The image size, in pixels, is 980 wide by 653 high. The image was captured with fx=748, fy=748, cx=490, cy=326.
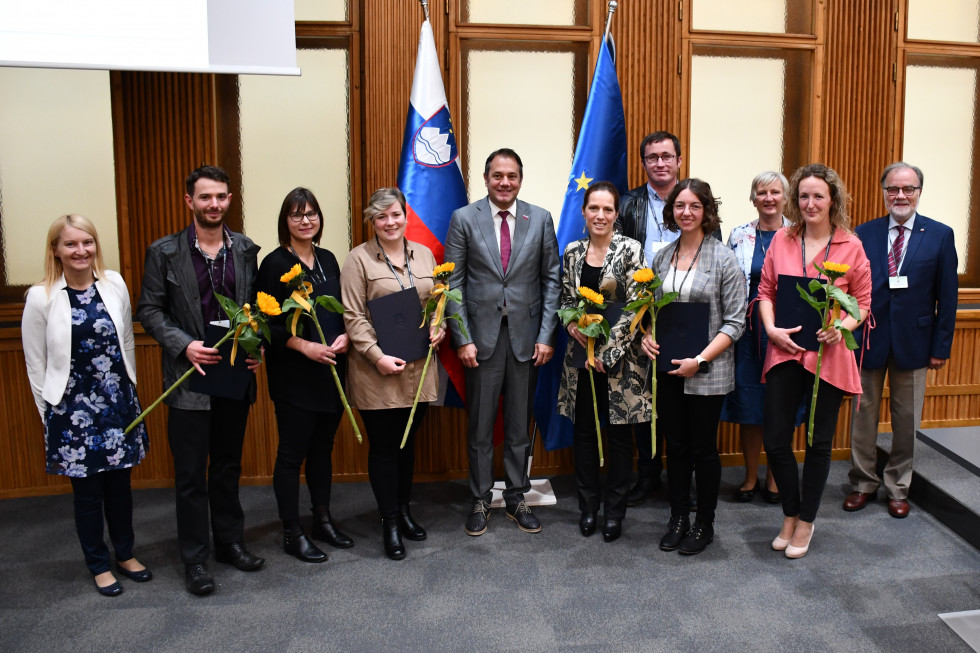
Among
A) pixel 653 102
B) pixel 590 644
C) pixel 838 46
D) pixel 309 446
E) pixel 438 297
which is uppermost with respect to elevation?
pixel 838 46

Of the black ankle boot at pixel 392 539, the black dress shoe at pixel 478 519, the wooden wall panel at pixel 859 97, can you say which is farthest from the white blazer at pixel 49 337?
the wooden wall panel at pixel 859 97

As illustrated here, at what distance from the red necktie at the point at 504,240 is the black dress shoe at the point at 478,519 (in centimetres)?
101

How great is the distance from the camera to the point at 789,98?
13.4 feet

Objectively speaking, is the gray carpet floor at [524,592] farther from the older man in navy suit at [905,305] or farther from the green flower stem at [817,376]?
the green flower stem at [817,376]

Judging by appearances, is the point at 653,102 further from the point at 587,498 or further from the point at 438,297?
the point at 587,498

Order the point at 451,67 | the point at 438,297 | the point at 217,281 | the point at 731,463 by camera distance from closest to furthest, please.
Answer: the point at 217,281 < the point at 438,297 < the point at 451,67 < the point at 731,463

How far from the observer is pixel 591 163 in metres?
3.62

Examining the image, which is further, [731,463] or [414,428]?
[731,463]

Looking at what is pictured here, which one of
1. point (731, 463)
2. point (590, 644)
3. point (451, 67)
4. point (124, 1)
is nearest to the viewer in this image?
point (590, 644)

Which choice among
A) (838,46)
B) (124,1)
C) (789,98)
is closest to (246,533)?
(124,1)

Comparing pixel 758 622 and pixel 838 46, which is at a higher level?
pixel 838 46

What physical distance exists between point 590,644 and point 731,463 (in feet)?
6.64

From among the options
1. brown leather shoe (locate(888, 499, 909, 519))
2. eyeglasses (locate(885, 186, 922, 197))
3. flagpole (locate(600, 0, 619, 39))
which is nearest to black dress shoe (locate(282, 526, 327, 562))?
brown leather shoe (locate(888, 499, 909, 519))

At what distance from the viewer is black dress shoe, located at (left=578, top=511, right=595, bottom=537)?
10.3 feet
